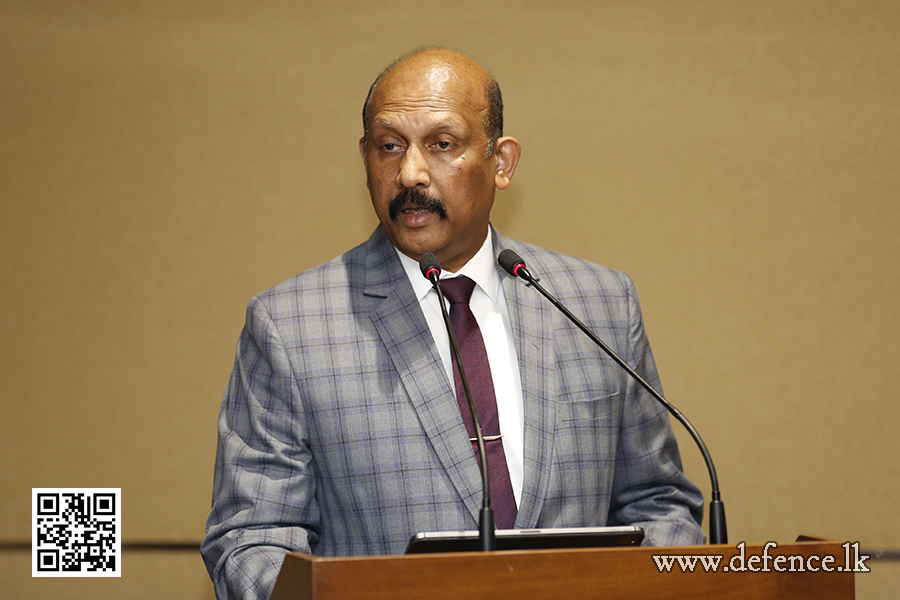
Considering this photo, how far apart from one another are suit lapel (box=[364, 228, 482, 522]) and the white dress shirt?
4 centimetres

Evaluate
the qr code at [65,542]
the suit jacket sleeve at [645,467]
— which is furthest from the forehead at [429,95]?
the qr code at [65,542]

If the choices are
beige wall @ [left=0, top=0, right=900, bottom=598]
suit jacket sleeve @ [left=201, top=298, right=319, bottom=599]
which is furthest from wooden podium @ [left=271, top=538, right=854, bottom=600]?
beige wall @ [left=0, top=0, right=900, bottom=598]

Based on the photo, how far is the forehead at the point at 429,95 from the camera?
190 cm

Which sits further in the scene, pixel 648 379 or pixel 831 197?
pixel 831 197

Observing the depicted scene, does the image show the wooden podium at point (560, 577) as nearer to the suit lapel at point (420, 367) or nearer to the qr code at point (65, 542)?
the suit lapel at point (420, 367)

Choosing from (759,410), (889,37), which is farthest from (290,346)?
(889,37)

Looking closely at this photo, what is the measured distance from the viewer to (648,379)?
79.7 inches

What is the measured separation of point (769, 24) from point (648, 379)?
1.75 m

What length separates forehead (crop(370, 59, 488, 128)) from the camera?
1.90 metres

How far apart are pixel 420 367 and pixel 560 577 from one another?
0.77 meters

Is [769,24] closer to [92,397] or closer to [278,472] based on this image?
[278,472]

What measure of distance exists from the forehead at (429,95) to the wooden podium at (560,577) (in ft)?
3.49

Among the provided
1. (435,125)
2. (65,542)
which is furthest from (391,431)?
(65,542)

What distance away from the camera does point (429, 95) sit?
6.28ft
